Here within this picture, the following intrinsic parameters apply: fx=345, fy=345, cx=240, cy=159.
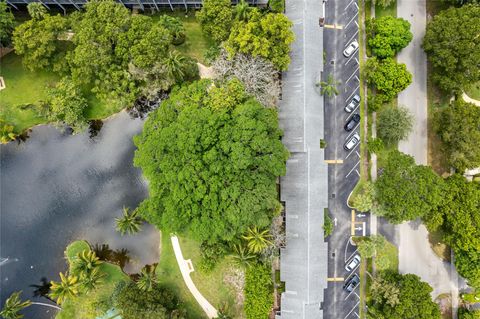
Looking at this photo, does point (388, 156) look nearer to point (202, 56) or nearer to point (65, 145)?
point (202, 56)

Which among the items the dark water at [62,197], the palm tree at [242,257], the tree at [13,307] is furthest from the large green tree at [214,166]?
the tree at [13,307]

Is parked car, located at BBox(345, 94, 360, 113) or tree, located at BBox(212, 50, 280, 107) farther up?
tree, located at BBox(212, 50, 280, 107)

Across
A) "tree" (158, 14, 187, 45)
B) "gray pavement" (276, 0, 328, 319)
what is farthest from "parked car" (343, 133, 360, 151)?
"tree" (158, 14, 187, 45)

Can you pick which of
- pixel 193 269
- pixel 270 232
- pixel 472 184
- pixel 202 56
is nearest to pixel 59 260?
pixel 193 269

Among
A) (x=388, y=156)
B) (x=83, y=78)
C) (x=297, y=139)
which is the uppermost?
(x=83, y=78)

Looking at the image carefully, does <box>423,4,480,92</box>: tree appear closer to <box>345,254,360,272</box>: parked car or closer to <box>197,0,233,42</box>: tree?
<box>345,254,360,272</box>: parked car

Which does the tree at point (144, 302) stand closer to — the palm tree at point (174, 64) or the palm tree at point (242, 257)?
the palm tree at point (242, 257)

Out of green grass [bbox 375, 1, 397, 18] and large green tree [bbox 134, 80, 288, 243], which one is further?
green grass [bbox 375, 1, 397, 18]
